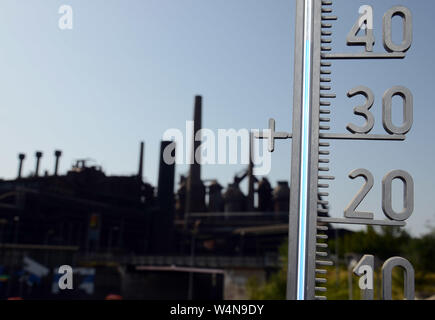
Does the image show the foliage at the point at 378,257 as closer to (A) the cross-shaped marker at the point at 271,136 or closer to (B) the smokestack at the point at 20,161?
(A) the cross-shaped marker at the point at 271,136

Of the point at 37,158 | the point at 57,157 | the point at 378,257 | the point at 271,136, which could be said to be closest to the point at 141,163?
the point at 57,157

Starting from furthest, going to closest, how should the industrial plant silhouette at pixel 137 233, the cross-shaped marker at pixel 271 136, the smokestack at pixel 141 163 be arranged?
the smokestack at pixel 141 163 → the industrial plant silhouette at pixel 137 233 → the cross-shaped marker at pixel 271 136

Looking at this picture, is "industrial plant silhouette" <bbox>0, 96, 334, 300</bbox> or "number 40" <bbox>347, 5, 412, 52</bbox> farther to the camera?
"industrial plant silhouette" <bbox>0, 96, 334, 300</bbox>

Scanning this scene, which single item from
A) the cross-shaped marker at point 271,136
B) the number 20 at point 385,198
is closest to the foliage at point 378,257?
the number 20 at point 385,198

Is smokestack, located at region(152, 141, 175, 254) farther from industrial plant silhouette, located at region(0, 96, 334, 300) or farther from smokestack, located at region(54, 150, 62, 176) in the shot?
smokestack, located at region(54, 150, 62, 176)

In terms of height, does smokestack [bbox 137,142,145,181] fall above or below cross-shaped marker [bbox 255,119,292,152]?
above

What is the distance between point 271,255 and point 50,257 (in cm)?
3378

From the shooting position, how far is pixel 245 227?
78.1 meters

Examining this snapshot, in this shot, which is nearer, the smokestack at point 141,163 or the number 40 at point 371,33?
the number 40 at point 371,33

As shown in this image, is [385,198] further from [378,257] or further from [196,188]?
[196,188]

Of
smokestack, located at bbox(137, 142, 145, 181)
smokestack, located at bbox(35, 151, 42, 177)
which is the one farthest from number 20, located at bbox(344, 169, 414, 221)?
smokestack, located at bbox(35, 151, 42, 177)

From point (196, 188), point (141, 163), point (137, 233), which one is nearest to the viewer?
point (196, 188)

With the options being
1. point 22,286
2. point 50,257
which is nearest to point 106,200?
point 50,257

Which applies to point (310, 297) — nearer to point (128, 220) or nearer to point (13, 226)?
point (13, 226)
